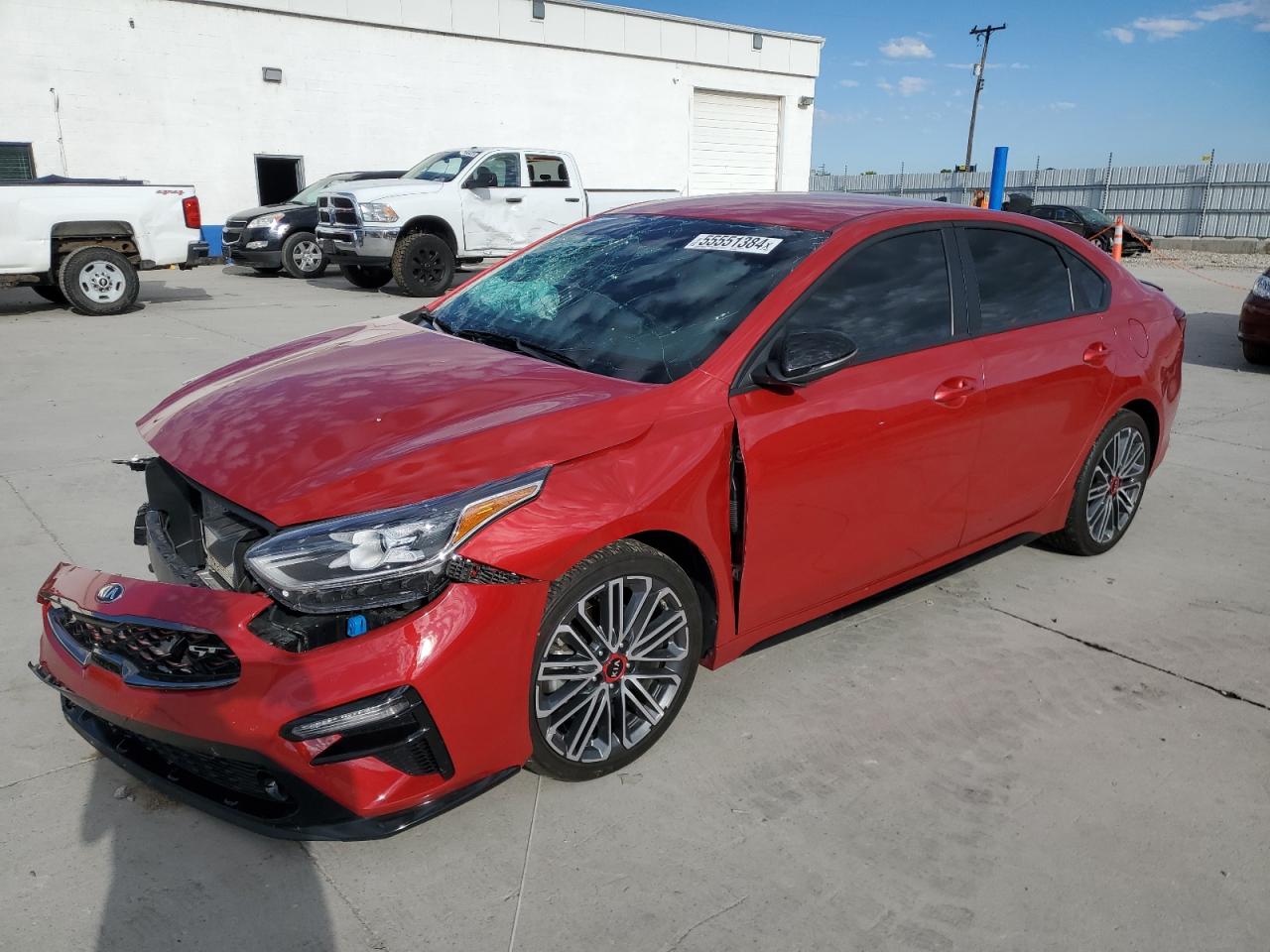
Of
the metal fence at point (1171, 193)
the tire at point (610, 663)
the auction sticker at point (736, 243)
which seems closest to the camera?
the tire at point (610, 663)

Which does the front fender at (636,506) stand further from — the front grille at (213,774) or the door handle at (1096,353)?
the door handle at (1096,353)

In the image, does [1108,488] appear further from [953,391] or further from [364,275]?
[364,275]

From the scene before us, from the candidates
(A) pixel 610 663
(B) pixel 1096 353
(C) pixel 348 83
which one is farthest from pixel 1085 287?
(C) pixel 348 83

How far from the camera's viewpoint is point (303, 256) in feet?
57.1

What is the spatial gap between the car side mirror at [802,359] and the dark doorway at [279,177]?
20.4 metres

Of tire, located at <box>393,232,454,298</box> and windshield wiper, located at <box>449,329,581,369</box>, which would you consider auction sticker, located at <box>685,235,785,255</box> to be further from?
tire, located at <box>393,232,454,298</box>

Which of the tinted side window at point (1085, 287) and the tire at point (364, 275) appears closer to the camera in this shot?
the tinted side window at point (1085, 287)

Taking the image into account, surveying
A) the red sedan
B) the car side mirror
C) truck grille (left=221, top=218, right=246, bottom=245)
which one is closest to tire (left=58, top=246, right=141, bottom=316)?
truck grille (left=221, top=218, right=246, bottom=245)

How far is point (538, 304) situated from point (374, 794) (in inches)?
78.3

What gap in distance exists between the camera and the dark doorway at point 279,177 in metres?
21.1

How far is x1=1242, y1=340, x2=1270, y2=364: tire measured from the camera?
31.7 feet

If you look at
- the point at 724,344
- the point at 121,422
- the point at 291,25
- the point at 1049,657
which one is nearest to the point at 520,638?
the point at 724,344

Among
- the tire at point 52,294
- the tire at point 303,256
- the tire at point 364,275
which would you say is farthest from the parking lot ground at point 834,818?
the tire at point 303,256

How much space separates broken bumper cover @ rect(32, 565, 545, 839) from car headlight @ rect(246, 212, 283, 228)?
51.6ft
